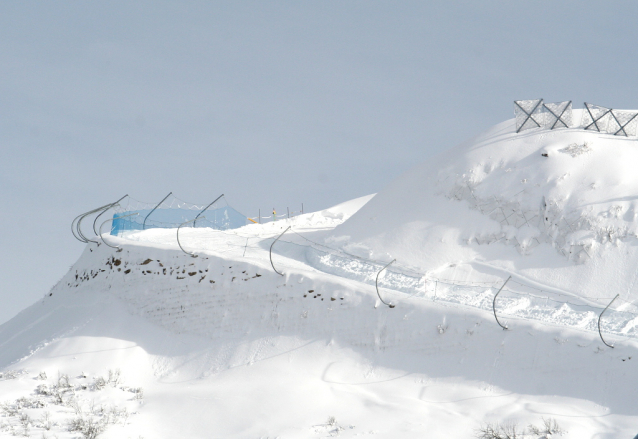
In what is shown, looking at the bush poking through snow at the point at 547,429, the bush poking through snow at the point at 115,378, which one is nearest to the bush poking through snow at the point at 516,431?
the bush poking through snow at the point at 547,429

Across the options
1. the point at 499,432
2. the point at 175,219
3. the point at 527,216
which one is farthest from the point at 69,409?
the point at 527,216

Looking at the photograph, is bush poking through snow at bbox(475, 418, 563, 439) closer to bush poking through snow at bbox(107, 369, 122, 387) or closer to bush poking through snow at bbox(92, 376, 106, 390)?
bush poking through snow at bbox(107, 369, 122, 387)

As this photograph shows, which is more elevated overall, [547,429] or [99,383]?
[99,383]

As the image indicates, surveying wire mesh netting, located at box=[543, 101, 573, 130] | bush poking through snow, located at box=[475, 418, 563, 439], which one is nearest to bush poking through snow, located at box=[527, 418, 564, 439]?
bush poking through snow, located at box=[475, 418, 563, 439]

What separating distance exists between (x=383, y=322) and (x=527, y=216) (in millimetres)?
8323

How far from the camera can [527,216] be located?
24359 millimetres

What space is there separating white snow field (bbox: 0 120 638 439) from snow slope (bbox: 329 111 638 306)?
67mm

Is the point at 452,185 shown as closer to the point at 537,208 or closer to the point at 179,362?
the point at 537,208

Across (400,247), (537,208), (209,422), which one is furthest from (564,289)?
(209,422)

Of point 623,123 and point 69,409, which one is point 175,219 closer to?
point 69,409

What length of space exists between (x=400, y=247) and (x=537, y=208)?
525cm

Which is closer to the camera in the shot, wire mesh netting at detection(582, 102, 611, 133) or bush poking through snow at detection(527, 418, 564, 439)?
bush poking through snow at detection(527, 418, 564, 439)

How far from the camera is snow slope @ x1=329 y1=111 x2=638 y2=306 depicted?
22359 mm

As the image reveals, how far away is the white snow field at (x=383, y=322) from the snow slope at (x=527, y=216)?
0.22 ft
